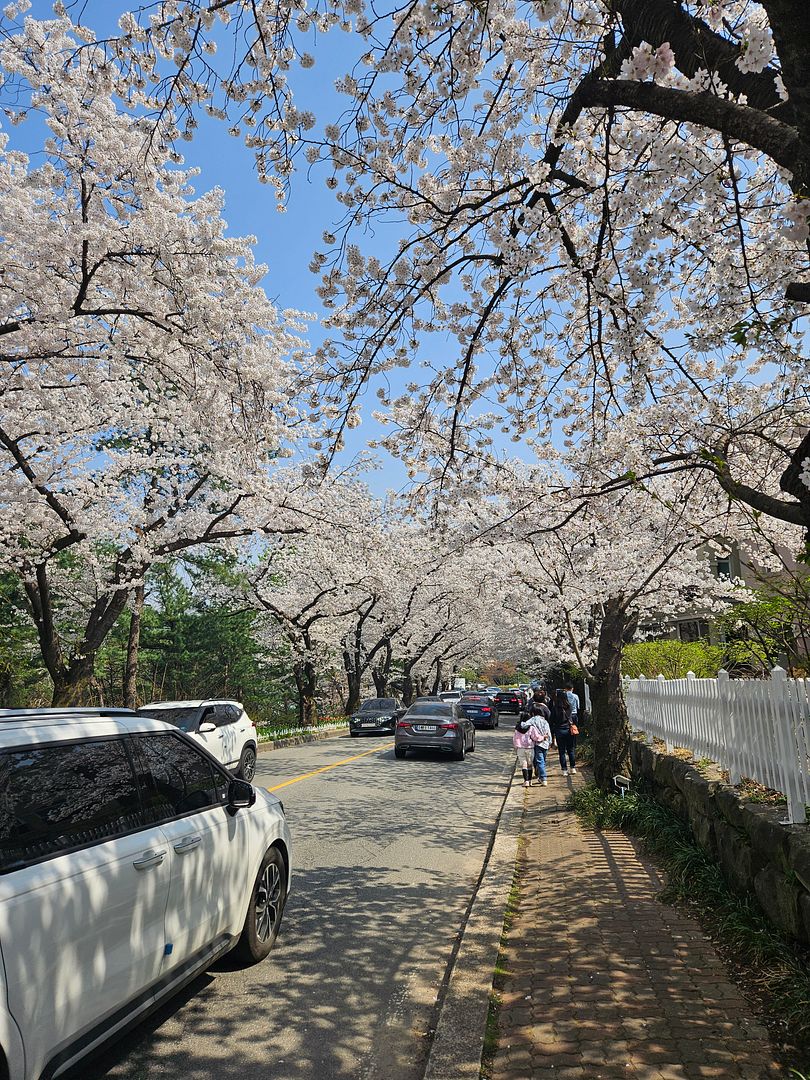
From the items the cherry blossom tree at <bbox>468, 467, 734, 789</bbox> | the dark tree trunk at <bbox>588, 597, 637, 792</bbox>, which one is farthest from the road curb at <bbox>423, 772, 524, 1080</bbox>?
the cherry blossom tree at <bbox>468, 467, 734, 789</bbox>

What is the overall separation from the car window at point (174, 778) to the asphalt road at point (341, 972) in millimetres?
1190

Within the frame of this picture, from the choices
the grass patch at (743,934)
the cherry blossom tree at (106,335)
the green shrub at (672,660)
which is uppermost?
the cherry blossom tree at (106,335)

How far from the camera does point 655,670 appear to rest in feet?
52.2

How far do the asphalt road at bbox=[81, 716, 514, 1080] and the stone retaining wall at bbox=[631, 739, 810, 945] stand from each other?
218 centimetres

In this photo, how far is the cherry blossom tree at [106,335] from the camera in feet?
29.8

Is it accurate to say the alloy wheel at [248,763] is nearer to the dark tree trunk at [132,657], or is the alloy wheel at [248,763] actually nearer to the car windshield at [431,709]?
the car windshield at [431,709]

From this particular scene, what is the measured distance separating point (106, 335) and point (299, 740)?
17.7 m

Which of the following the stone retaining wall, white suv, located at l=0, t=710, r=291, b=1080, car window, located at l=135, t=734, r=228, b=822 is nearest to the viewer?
white suv, located at l=0, t=710, r=291, b=1080

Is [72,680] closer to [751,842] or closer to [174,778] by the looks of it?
[174,778]

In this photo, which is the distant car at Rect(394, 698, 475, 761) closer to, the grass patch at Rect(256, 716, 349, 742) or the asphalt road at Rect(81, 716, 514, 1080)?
the grass patch at Rect(256, 716, 349, 742)

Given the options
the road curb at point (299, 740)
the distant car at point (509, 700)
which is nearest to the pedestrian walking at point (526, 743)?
the road curb at point (299, 740)

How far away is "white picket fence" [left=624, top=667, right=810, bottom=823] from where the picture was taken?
4.89 metres

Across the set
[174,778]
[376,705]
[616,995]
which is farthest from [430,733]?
[174,778]

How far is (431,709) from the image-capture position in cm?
2050
